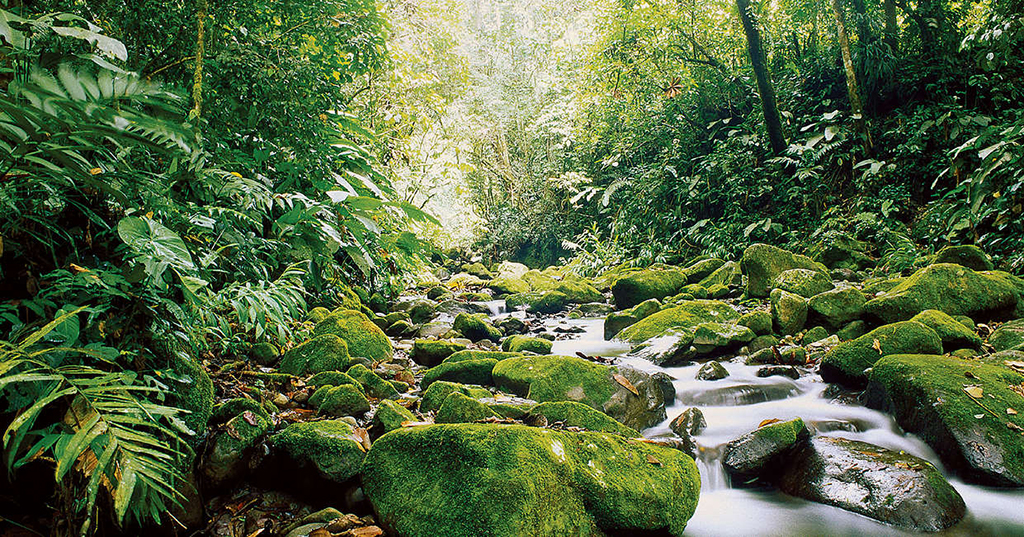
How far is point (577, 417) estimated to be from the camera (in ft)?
9.50

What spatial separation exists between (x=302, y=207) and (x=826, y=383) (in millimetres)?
4061

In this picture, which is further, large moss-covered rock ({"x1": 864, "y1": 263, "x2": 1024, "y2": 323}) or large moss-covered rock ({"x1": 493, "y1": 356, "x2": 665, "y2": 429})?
large moss-covered rock ({"x1": 864, "y1": 263, "x2": 1024, "y2": 323})

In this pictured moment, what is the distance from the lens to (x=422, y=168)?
10531 mm

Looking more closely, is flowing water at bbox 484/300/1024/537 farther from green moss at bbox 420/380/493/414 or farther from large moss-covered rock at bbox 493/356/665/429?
green moss at bbox 420/380/493/414

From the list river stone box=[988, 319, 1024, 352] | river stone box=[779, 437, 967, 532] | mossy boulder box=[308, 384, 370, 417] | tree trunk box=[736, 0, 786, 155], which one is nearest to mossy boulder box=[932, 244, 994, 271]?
river stone box=[988, 319, 1024, 352]

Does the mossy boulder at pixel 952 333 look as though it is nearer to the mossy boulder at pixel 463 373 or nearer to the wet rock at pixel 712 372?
the wet rock at pixel 712 372

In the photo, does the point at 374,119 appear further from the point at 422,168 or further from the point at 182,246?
the point at 182,246

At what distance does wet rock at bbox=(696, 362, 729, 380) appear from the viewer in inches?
173

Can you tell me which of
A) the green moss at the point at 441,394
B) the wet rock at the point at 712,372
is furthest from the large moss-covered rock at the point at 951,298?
the green moss at the point at 441,394

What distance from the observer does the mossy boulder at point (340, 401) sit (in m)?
3.11

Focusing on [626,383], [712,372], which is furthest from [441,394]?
[712,372]

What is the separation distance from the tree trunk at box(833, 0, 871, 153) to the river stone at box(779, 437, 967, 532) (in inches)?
309

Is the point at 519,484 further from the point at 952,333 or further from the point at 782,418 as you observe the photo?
the point at 952,333

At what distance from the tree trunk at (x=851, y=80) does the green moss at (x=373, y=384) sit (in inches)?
359
